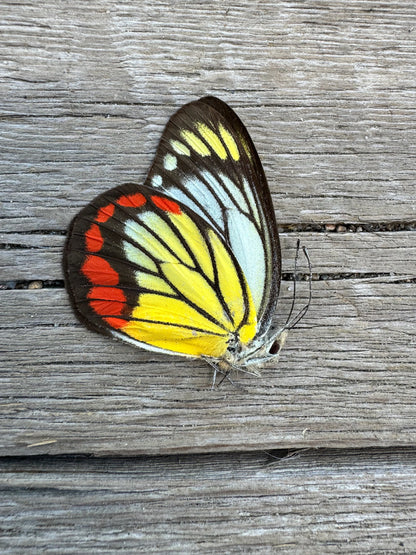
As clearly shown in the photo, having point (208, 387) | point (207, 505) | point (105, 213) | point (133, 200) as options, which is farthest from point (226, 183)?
point (207, 505)

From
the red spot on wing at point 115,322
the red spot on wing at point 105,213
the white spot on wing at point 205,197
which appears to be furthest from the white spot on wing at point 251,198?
the red spot on wing at point 115,322

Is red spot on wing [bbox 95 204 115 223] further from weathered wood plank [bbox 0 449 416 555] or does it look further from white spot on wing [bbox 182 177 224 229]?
weathered wood plank [bbox 0 449 416 555]

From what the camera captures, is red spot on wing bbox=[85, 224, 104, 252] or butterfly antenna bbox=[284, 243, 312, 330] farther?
butterfly antenna bbox=[284, 243, 312, 330]

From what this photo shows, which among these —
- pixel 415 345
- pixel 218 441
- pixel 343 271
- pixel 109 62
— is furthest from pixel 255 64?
pixel 218 441

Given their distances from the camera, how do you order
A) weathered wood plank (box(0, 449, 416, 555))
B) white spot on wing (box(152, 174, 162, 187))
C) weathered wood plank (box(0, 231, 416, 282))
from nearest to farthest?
weathered wood plank (box(0, 449, 416, 555)) → white spot on wing (box(152, 174, 162, 187)) → weathered wood plank (box(0, 231, 416, 282))

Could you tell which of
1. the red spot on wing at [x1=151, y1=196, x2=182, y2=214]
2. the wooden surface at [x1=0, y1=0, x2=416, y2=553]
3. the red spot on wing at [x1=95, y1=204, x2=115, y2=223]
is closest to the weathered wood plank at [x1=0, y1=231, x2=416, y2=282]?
the wooden surface at [x1=0, y1=0, x2=416, y2=553]

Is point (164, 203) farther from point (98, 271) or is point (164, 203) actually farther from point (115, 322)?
point (115, 322)

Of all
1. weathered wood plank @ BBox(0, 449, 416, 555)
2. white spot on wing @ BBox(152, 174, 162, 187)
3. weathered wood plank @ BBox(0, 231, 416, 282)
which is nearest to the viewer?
weathered wood plank @ BBox(0, 449, 416, 555)

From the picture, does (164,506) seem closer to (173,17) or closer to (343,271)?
(343,271)
